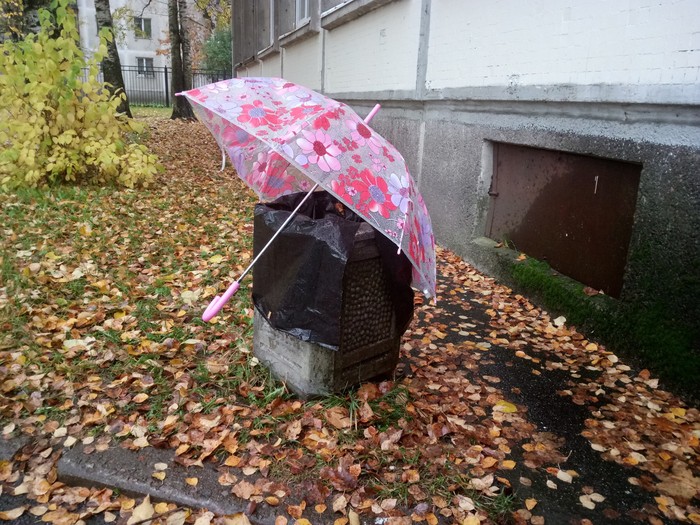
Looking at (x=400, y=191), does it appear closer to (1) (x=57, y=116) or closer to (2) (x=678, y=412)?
(2) (x=678, y=412)

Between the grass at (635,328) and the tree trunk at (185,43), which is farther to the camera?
the tree trunk at (185,43)

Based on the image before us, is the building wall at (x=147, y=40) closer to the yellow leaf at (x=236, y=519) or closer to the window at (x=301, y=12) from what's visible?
the window at (x=301, y=12)

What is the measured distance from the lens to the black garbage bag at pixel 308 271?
2.49 meters

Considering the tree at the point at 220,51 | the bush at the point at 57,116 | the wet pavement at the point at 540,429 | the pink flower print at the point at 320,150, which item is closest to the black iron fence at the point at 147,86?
the tree at the point at 220,51

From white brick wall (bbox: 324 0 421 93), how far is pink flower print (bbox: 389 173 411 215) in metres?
4.08

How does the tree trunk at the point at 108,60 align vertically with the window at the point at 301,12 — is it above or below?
below

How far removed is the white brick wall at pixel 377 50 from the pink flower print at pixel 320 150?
424 cm

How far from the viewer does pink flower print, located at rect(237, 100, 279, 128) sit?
225 centimetres

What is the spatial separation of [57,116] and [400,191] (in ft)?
19.4

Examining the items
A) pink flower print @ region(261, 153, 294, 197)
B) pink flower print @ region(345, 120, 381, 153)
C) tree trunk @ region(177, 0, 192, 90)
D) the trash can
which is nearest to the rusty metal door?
the trash can

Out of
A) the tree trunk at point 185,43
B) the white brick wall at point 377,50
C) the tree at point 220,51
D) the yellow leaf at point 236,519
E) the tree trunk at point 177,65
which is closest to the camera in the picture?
the yellow leaf at point 236,519

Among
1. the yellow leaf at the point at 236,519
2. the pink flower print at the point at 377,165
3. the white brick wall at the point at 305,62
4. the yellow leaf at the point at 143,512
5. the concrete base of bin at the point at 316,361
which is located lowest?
the yellow leaf at the point at 143,512

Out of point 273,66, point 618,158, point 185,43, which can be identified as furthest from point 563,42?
point 185,43

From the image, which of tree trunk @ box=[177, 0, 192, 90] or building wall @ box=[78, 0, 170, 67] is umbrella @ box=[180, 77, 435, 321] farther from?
building wall @ box=[78, 0, 170, 67]
